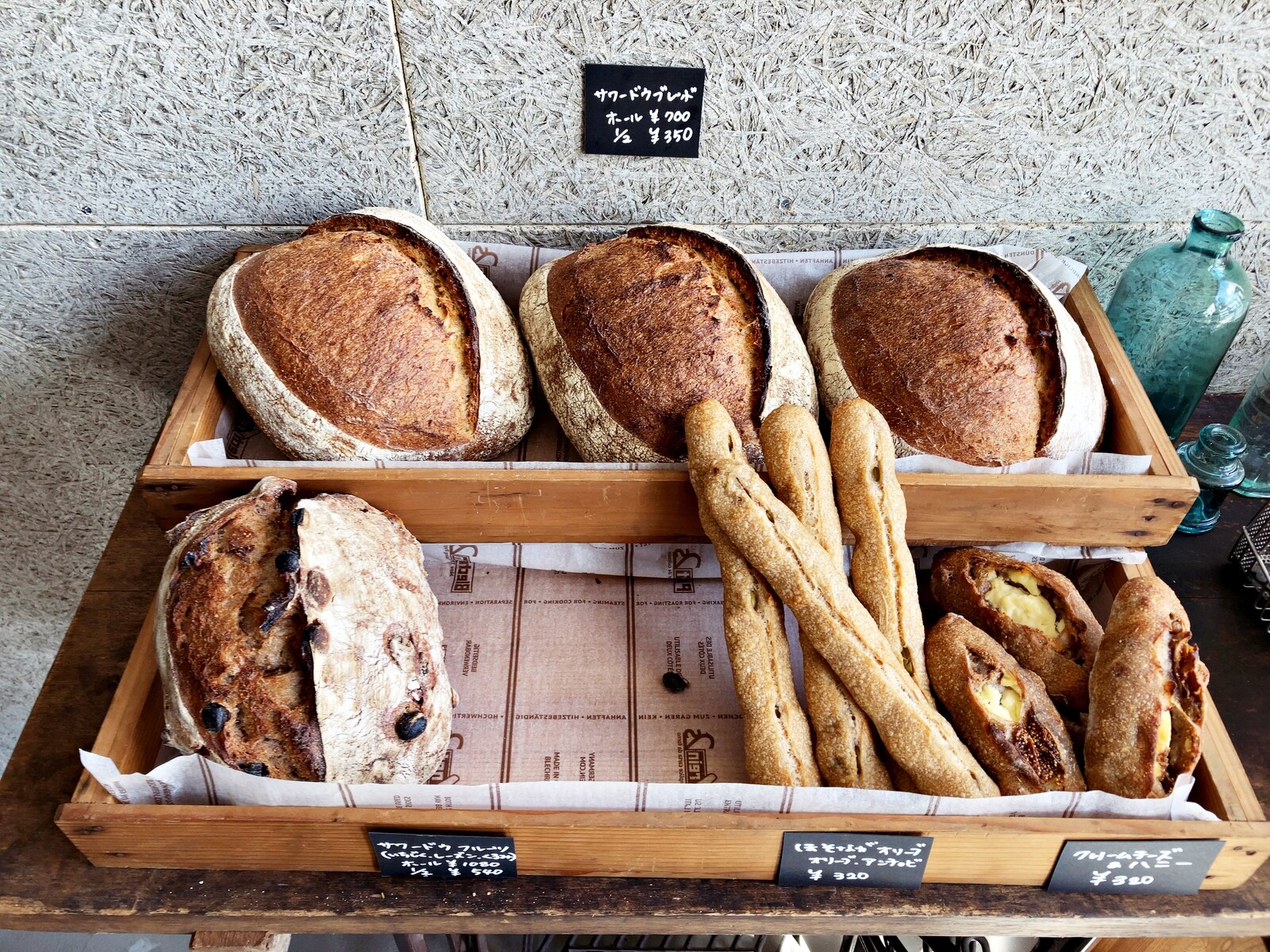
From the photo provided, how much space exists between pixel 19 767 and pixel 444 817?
2.14 feet

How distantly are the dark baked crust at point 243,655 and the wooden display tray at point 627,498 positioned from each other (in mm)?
172

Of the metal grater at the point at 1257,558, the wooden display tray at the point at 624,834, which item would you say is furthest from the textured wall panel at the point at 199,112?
the metal grater at the point at 1257,558

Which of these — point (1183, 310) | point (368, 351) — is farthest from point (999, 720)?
point (368, 351)

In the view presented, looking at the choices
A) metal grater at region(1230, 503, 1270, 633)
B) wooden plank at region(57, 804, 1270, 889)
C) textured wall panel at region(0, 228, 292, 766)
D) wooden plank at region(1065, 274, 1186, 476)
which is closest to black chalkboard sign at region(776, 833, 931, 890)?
wooden plank at region(57, 804, 1270, 889)

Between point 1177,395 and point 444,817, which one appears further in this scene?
point 1177,395

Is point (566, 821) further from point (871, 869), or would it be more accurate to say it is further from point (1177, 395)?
point (1177, 395)

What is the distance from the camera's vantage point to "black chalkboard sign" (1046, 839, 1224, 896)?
3.23ft

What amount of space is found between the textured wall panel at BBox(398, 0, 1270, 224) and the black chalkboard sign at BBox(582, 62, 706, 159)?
21mm

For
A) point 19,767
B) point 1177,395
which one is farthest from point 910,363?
point 19,767

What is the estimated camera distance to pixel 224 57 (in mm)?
1427

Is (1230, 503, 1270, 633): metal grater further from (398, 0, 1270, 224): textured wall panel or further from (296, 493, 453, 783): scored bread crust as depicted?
(296, 493, 453, 783): scored bread crust

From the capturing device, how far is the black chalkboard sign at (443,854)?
0.98 meters

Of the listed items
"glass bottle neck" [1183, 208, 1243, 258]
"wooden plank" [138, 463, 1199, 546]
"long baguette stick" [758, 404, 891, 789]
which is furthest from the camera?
"glass bottle neck" [1183, 208, 1243, 258]

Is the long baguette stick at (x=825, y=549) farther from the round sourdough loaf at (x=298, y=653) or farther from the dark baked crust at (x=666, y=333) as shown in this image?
the round sourdough loaf at (x=298, y=653)
